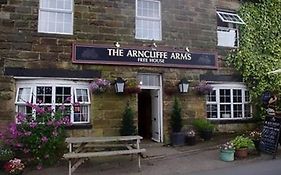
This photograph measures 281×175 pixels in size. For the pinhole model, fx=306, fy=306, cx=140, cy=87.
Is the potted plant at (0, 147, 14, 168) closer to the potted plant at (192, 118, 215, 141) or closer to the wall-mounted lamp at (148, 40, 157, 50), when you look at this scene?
the wall-mounted lamp at (148, 40, 157, 50)

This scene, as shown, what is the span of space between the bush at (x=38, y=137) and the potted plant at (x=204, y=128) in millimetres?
5121

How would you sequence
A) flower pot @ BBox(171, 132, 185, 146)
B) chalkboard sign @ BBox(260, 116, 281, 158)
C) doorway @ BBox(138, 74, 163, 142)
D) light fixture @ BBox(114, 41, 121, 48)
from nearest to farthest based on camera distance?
chalkboard sign @ BBox(260, 116, 281, 158) → light fixture @ BBox(114, 41, 121, 48) → flower pot @ BBox(171, 132, 185, 146) → doorway @ BBox(138, 74, 163, 142)

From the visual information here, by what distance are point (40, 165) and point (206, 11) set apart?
8.66 meters

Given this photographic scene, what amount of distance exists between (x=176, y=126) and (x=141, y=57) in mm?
2848

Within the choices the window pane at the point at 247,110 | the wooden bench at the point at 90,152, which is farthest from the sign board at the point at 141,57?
the wooden bench at the point at 90,152

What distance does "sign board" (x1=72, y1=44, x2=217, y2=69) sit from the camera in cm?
1050

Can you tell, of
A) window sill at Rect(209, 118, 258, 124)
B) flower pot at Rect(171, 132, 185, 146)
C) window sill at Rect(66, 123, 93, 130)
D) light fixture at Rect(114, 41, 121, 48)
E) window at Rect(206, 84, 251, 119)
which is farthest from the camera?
window at Rect(206, 84, 251, 119)

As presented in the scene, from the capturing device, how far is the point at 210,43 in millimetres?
12453

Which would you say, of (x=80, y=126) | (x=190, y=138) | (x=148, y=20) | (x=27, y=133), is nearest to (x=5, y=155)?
(x=27, y=133)

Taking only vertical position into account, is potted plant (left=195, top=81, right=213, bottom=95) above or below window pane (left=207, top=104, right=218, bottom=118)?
above

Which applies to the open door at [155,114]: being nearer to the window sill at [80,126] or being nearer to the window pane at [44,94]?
the window sill at [80,126]

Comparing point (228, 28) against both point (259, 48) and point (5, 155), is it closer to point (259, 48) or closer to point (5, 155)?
point (259, 48)

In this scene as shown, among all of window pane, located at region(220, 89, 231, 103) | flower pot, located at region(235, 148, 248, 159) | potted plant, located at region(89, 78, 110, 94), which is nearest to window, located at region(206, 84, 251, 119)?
window pane, located at region(220, 89, 231, 103)

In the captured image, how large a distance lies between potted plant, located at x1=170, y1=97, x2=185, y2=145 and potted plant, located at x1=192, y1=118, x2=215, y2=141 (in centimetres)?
74
